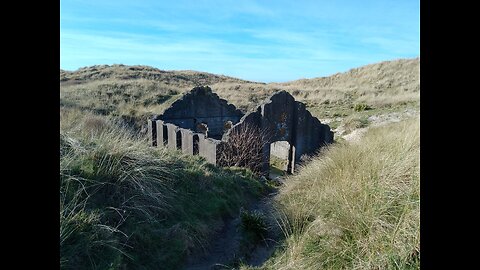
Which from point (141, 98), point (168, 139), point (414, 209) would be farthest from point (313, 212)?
point (141, 98)

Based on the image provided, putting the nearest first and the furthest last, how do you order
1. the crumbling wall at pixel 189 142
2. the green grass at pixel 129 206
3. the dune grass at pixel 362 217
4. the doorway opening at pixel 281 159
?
1. the dune grass at pixel 362 217
2. the green grass at pixel 129 206
3. the crumbling wall at pixel 189 142
4. the doorway opening at pixel 281 159

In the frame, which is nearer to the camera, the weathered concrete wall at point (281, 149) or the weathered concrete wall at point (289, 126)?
the weathered concrete wall at point (289, 126)

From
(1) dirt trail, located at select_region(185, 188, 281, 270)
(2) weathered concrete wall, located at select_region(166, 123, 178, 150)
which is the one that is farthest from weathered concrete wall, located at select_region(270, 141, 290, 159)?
(1) dirt trail, located at select_region(185, 188, 281, 270)

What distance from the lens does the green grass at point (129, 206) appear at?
217 inches

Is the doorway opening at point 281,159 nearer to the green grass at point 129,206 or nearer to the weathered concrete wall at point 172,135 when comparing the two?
→ the weathered concrete wall at point 172,135

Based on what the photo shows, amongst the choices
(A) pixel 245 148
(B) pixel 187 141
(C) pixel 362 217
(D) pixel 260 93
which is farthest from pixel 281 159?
(D) pixel 260 93

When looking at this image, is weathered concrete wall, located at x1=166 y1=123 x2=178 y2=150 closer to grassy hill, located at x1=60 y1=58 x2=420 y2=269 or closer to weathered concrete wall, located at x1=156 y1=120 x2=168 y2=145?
weathered concrete wall, located at x1=156 y1=120 x2=168 y2=145

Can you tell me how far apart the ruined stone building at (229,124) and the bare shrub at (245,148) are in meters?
0.19

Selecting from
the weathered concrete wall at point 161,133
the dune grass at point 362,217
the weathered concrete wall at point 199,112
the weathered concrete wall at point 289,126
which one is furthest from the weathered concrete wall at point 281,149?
the dune grass at point 362,217

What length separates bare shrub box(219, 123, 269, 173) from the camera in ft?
43.4

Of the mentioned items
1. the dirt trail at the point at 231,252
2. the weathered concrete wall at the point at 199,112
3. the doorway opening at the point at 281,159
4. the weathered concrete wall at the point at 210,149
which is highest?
the weathered concrete wall at the point at 199,112

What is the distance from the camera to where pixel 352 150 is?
8.09 meters
